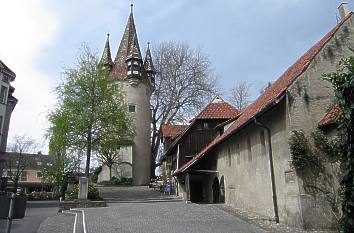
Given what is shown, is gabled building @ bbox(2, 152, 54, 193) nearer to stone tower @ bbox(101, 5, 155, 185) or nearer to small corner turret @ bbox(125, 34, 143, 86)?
stone tower @ bbox(101, 5, 155, 185)

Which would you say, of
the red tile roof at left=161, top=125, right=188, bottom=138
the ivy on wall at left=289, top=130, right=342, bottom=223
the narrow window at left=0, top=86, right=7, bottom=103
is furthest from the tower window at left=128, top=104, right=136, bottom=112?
the ivy on wall at left=289, top=130, right=342, bottom=223

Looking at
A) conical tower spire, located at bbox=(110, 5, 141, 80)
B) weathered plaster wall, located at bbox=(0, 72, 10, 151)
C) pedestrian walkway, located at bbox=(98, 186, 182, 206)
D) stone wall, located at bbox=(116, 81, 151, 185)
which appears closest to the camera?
pedestrian walkway, located at bbox=(98, 186, 182, 206)

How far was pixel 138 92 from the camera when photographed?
1911 inches

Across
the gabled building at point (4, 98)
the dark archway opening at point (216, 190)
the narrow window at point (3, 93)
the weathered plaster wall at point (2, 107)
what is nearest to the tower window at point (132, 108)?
the gabled building at point (4, 98)

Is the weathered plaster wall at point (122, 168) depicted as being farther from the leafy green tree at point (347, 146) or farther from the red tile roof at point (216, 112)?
the leafy green tree at point (347, 146)

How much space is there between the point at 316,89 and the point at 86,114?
19.5 metres

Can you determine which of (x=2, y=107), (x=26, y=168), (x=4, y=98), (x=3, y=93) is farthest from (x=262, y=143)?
(x=26, y=168)

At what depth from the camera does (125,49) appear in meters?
53.3

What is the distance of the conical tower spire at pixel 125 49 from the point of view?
49.7 meters

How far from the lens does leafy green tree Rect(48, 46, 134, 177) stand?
28.0m

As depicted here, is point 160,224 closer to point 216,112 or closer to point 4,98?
point 216,112

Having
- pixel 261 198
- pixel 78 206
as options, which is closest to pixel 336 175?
pixel 261 198

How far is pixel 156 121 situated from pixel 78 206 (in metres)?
26.6

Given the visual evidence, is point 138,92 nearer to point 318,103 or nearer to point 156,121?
point 156,121
